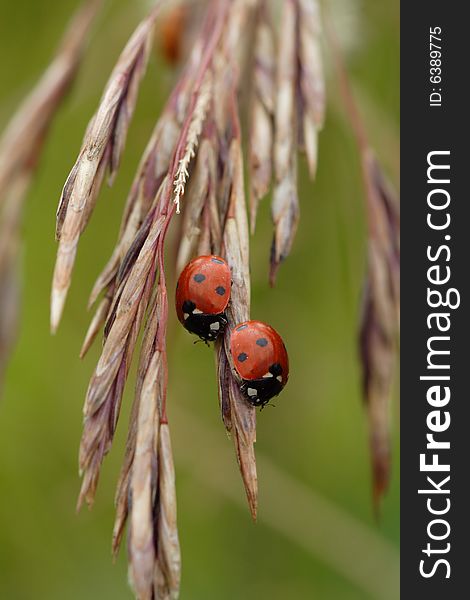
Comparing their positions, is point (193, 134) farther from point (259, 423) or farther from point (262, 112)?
point (259, 423)

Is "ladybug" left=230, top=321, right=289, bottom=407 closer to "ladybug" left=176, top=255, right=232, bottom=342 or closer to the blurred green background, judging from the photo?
"ladybug" left=176, top=255, right=232, bottom=342

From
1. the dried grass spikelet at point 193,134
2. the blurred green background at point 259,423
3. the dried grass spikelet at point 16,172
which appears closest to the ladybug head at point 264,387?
the dried grass spikelet at point 193,134

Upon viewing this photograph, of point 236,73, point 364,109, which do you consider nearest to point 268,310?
point 364,109

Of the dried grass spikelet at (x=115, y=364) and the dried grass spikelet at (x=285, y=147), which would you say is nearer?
the dried grass spikelet at (x=115, y=364)

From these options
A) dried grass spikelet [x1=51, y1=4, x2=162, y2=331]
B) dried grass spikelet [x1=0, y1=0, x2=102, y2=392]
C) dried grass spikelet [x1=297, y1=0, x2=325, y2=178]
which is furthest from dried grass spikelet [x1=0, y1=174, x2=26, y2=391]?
dried grass spikelet [x1=297, y1=0, x2=325, y2=178]

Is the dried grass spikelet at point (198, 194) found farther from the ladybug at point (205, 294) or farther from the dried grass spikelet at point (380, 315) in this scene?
the dried grass spikelet at point (380, 315)

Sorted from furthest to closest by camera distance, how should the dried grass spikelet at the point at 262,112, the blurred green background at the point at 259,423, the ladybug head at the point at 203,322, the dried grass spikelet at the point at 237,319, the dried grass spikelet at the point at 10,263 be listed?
the blurred green background at the point at 259,423
the dried grass spikelet at the point at 10,263
the dried grass spikelet at the point at 262,112
the ladybug head at the point at 203,322
the dried grass spikelet at the point at 237,319
